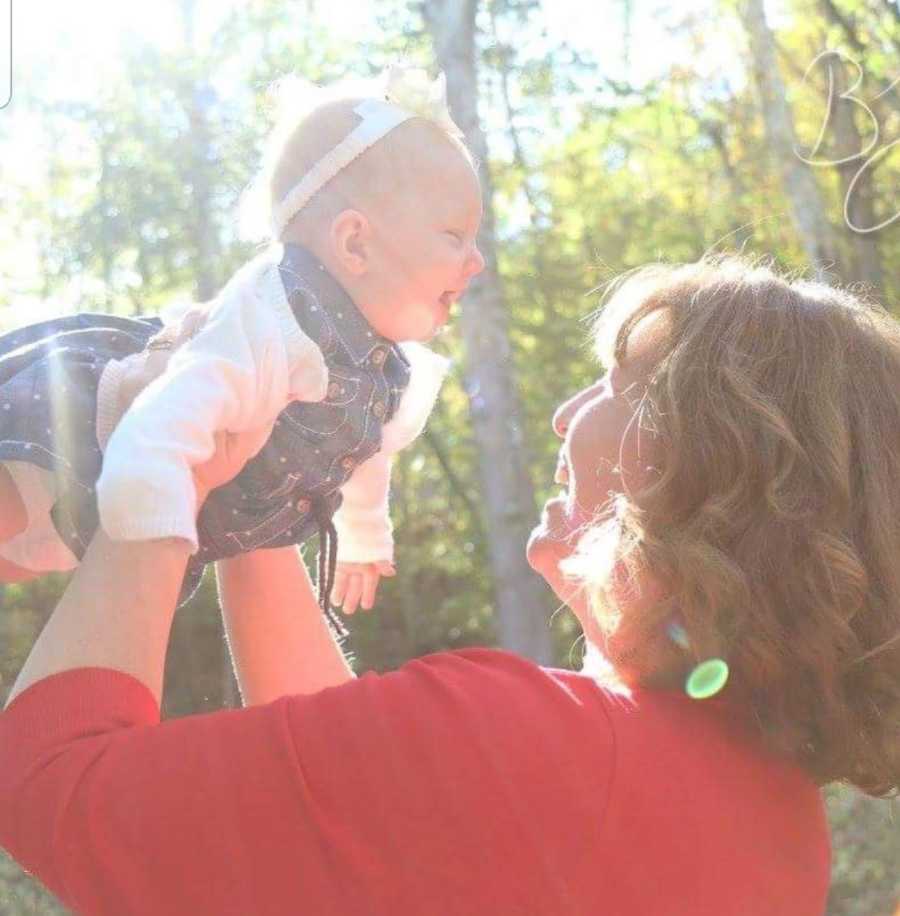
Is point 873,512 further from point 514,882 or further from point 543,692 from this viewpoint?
point 514,882

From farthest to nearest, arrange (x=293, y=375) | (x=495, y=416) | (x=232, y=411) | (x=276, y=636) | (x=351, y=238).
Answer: (x=495, y=416), (x=351, y=238), (x=293, y=375), (x=276, y=636), (x=232, y=411)

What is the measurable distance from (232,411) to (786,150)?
1027 centimetres

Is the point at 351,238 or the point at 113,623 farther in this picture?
the point at 351,238

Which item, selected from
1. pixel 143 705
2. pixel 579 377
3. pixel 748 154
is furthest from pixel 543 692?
pixel 748 154

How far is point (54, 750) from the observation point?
1.18 m

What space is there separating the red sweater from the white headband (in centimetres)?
105

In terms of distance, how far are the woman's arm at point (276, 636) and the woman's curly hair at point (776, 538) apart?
1.47ft

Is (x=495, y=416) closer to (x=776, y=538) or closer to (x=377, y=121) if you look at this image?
(x=377, y=121)

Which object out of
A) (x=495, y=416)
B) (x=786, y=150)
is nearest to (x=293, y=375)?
(x=495, y=416)

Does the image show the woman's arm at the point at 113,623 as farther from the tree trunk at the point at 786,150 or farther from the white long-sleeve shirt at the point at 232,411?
the tree trunk at the point at 786,150

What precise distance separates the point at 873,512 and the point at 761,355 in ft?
0.65

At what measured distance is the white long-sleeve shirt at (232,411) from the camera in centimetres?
139

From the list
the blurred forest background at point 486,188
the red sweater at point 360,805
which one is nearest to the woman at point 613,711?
the red sweater at point 360,805

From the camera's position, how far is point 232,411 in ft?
5.45
